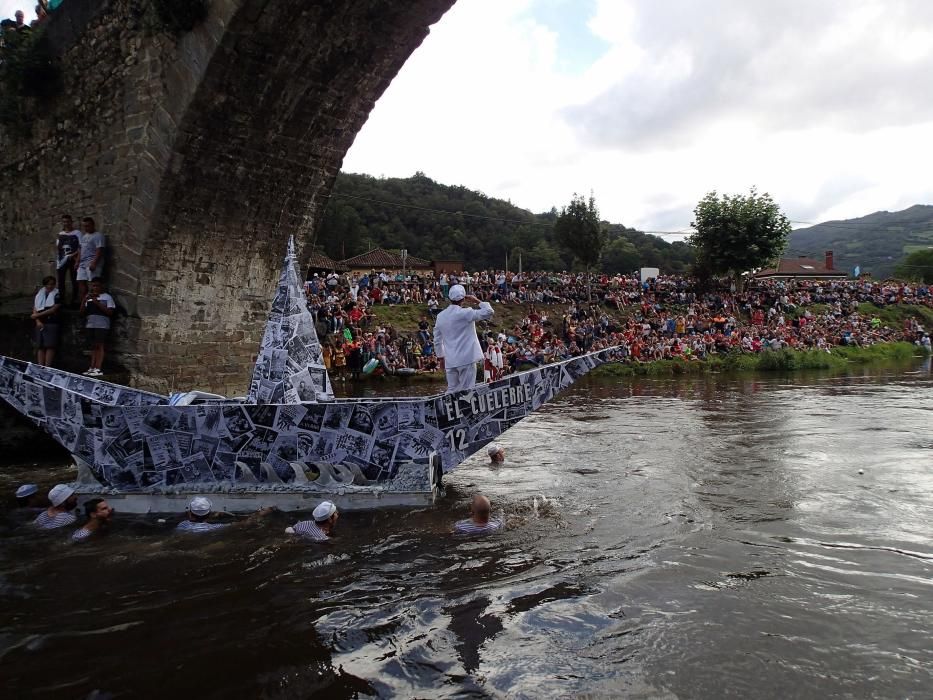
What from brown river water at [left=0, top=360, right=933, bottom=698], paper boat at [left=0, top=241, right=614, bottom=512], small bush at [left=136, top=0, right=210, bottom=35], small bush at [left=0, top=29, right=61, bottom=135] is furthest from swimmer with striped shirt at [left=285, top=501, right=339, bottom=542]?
small bush at [left=0, top=29, right=61, bottom=135]

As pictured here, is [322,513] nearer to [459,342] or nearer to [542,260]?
[459,342]

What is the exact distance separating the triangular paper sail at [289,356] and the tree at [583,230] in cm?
2413

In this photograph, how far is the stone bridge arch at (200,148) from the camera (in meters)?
8.91

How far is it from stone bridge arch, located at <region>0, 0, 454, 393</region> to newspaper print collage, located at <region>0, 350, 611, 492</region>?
3.34 metres

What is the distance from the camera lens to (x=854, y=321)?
3039cm

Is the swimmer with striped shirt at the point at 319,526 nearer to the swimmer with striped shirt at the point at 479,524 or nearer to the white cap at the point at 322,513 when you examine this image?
the white cap at the point at 322,513

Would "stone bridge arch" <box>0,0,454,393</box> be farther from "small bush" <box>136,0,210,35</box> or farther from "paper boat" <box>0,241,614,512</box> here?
"paper boat" <box>0,241,614,512</box>

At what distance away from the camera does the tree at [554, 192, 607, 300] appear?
30.2m

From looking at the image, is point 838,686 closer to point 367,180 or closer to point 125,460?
point 125,460

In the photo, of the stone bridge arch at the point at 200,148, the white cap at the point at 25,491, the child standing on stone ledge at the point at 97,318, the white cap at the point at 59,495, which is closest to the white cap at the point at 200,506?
the white cap at the point at 59,495

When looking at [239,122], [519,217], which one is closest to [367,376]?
[239,122]

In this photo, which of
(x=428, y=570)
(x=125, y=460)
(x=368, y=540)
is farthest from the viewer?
(x=125, y=460)

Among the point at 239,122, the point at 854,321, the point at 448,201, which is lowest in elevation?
the point at 854,321

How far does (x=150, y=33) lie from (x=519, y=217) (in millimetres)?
74419
